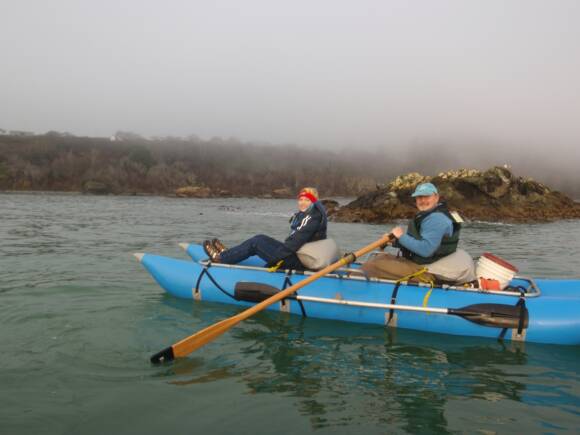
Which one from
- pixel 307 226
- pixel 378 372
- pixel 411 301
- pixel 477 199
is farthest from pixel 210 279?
pixel 477 199

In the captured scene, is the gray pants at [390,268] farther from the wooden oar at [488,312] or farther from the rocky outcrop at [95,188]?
the rocky outcrop at [95,188]

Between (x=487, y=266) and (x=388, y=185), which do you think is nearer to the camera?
(x=487, y=266)

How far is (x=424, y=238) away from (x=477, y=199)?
100 feet

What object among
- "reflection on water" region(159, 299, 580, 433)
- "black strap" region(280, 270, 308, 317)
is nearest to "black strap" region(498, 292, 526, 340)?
"reflection on water" region(159, 299, 580, 433)

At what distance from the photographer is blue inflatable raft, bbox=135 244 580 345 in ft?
22.0

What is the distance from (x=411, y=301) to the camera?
23.1ft

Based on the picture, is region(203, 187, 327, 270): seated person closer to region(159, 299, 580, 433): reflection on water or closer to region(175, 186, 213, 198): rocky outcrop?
region(159, 299, 580, 433): reflection on water

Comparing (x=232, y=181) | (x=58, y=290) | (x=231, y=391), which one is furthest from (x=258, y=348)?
(x=232, y=181)

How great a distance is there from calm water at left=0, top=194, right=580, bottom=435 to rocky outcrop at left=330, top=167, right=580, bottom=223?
23888 millimetres

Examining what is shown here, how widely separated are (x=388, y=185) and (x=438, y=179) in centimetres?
473

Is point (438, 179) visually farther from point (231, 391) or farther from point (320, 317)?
point (231, 391)

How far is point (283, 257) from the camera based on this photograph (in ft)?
26.6

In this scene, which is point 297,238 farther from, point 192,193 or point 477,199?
point 192,193

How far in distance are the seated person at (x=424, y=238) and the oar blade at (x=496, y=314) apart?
0.74 m
